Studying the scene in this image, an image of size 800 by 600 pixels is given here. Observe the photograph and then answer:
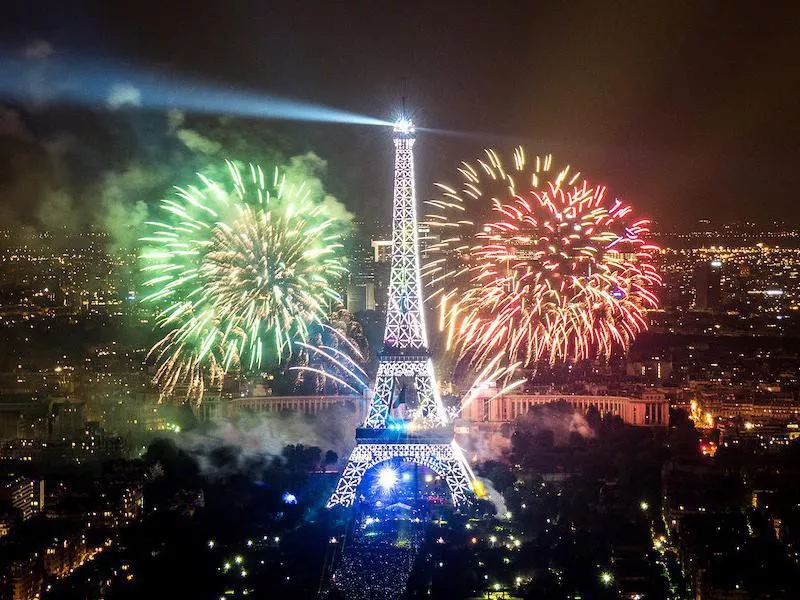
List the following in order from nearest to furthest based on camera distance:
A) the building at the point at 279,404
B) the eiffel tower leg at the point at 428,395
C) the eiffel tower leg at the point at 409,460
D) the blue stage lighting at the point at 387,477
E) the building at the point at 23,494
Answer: the eiffel tower leg at the point at 428,395 < the eiffel tower leg at the point at 409,460 < the building at the point at 23,494 < the blue stage lighting at the point at 387,477 < the building at the point at 279,404

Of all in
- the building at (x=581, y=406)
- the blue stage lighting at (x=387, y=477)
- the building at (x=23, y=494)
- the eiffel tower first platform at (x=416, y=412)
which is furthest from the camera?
the building at (x=581, y=406)

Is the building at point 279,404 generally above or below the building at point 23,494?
above

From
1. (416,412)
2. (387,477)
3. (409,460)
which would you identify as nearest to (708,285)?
(387,477)

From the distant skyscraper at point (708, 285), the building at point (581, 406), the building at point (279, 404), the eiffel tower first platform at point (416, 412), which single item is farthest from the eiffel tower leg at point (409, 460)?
the distant skyscraper at point (708, 285)

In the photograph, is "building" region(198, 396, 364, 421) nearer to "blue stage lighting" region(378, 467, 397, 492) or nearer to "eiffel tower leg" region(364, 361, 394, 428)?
"blue stage lighting" region(378, 467, 397, 492)

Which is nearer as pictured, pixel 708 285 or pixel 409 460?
pixel 409 460

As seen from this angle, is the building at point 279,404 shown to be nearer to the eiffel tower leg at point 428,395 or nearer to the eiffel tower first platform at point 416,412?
the eiffel tower first platform at point 416,412

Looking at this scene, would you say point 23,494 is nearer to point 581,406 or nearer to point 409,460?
point 409,460

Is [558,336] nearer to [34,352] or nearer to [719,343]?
[34,352]
